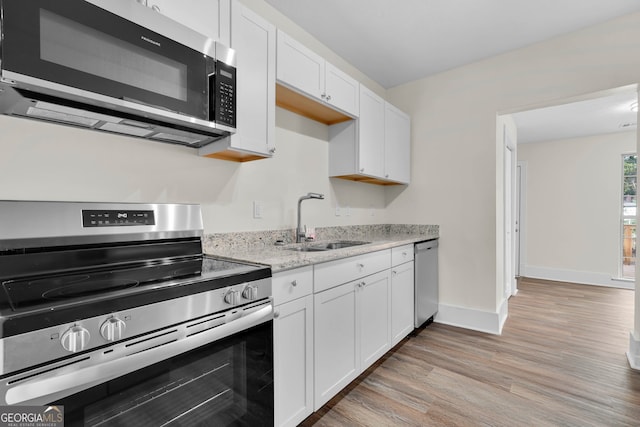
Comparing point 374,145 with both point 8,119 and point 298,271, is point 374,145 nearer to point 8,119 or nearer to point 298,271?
point 298,271

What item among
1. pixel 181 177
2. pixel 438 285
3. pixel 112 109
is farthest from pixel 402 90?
pixel 112 109

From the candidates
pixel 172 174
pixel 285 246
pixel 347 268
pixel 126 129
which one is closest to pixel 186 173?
pixel 172 174

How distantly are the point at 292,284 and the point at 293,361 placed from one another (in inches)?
15.1

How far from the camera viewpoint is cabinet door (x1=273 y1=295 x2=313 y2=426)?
1.41 metres

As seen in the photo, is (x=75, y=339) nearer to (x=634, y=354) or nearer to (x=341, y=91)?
(x=341, y=91)

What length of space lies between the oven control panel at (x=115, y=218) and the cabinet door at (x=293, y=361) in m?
0.74

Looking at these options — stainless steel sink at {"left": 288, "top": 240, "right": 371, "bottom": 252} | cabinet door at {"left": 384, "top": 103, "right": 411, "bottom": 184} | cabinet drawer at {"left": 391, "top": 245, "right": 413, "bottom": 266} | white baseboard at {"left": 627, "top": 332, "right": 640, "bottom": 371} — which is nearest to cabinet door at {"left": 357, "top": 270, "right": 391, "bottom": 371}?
cabinet drawer at {"left": 391, "top": 245, "right": 413, "bottom": 266}

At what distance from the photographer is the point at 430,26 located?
8.03ft

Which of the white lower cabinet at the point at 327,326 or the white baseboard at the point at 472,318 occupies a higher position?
the white lower cabinet at the point at 327,326

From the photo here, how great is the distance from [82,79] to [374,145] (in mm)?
2179

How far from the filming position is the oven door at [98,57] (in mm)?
958

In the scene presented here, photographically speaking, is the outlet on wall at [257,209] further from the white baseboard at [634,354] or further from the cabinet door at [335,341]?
the white baseboard at [634,354]

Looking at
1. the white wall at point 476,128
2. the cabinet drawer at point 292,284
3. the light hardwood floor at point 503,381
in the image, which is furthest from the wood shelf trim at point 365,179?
the light hardwood floor at point 503,381

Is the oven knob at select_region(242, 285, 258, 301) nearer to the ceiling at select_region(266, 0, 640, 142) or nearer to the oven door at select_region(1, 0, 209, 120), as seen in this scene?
the oven door at select_region(1, 0, 209, 120)
